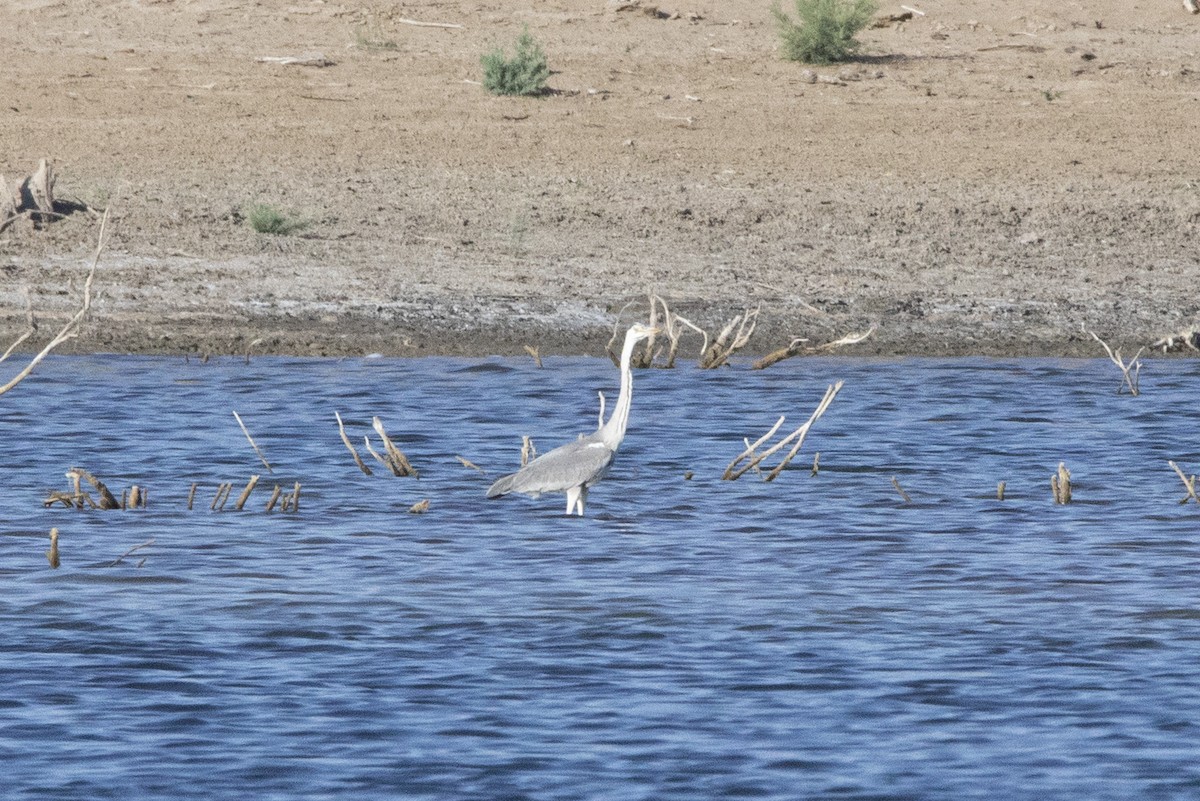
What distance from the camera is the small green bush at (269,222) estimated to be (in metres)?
15.6

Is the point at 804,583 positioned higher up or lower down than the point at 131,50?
lower down

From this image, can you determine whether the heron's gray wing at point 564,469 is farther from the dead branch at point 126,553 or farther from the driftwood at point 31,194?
the driftwood at point 31,194

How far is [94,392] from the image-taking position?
12945mm

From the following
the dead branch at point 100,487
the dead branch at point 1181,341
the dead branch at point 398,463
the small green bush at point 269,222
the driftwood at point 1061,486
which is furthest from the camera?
the small green bush at point 269,222

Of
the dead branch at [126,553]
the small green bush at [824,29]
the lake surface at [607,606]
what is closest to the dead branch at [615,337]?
the lake surface at [607,606]

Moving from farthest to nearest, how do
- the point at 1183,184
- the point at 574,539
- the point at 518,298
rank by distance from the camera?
the point at 1183,184 < the point at 518,298 < the point at 574,539

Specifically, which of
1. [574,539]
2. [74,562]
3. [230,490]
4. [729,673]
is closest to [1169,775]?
[729,673]

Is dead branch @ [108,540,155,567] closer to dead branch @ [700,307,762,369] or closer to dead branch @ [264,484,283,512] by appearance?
dead branch @ [264,484,283,512]

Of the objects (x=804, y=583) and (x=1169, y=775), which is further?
(x=804, y=583)

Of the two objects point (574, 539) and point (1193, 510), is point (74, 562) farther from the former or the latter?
point (1193, 510)

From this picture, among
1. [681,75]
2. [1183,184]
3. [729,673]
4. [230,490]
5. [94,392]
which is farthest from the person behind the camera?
[681,75]

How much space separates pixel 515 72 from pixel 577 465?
11038 millimetres

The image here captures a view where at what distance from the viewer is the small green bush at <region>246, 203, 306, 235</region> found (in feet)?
51.2

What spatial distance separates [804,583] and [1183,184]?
10315 millimetres
